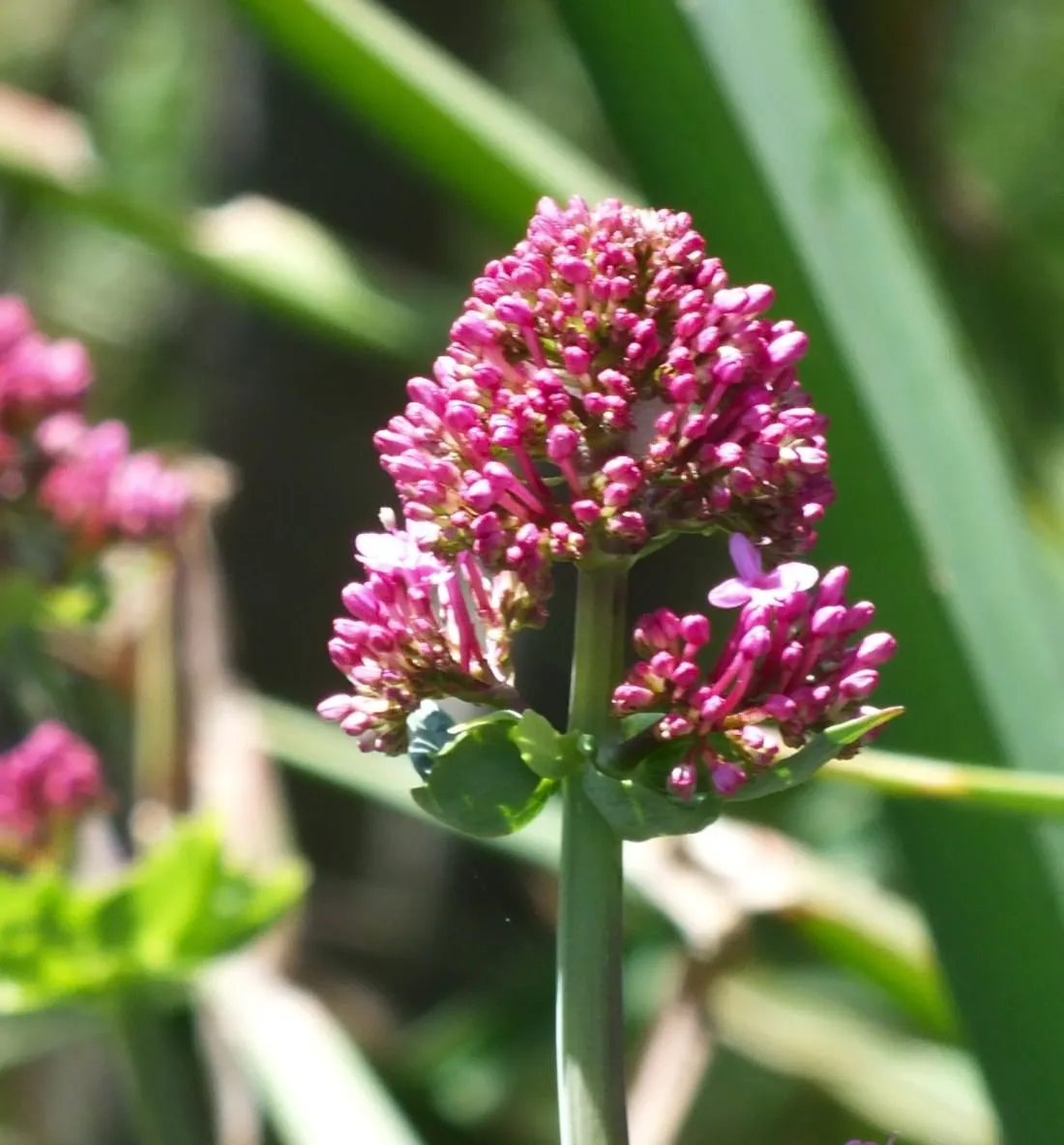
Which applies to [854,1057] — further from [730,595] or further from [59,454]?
[730,595]

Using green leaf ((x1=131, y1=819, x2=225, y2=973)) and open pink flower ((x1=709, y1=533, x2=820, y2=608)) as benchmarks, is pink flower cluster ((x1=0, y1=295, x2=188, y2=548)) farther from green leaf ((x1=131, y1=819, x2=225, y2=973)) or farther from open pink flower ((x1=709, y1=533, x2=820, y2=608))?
open pink flower ((x1=709, y1=533, x2=820, y2=608))

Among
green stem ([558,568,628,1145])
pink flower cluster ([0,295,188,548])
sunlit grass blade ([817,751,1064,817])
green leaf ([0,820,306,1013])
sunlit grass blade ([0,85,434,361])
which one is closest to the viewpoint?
green stem ([558,568,628,1145])

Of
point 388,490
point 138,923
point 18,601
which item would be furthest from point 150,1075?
point 388,490

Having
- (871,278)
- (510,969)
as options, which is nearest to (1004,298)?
(510,969)

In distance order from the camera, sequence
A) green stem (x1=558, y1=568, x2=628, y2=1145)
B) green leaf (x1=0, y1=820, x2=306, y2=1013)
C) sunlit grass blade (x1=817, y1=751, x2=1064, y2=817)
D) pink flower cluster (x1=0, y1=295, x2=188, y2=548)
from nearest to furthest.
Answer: green stem (x1=558, y1=568, x2=628, y2=1145) < sunlit grass blade (x1=817, y1=751, x2=1064, y2=817) < green leaf (x1=0, y1=820, x2=306, y2=1013) < pink flower cluster (x1=0, y1=295, x2=188, y2=548)

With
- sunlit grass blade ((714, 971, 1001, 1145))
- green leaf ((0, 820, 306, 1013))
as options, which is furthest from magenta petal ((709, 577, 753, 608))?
sunlit grass blade ((714, 971, 1001, 1145))

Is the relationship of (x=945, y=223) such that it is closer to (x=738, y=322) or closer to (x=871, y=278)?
(x=871, y=278)
